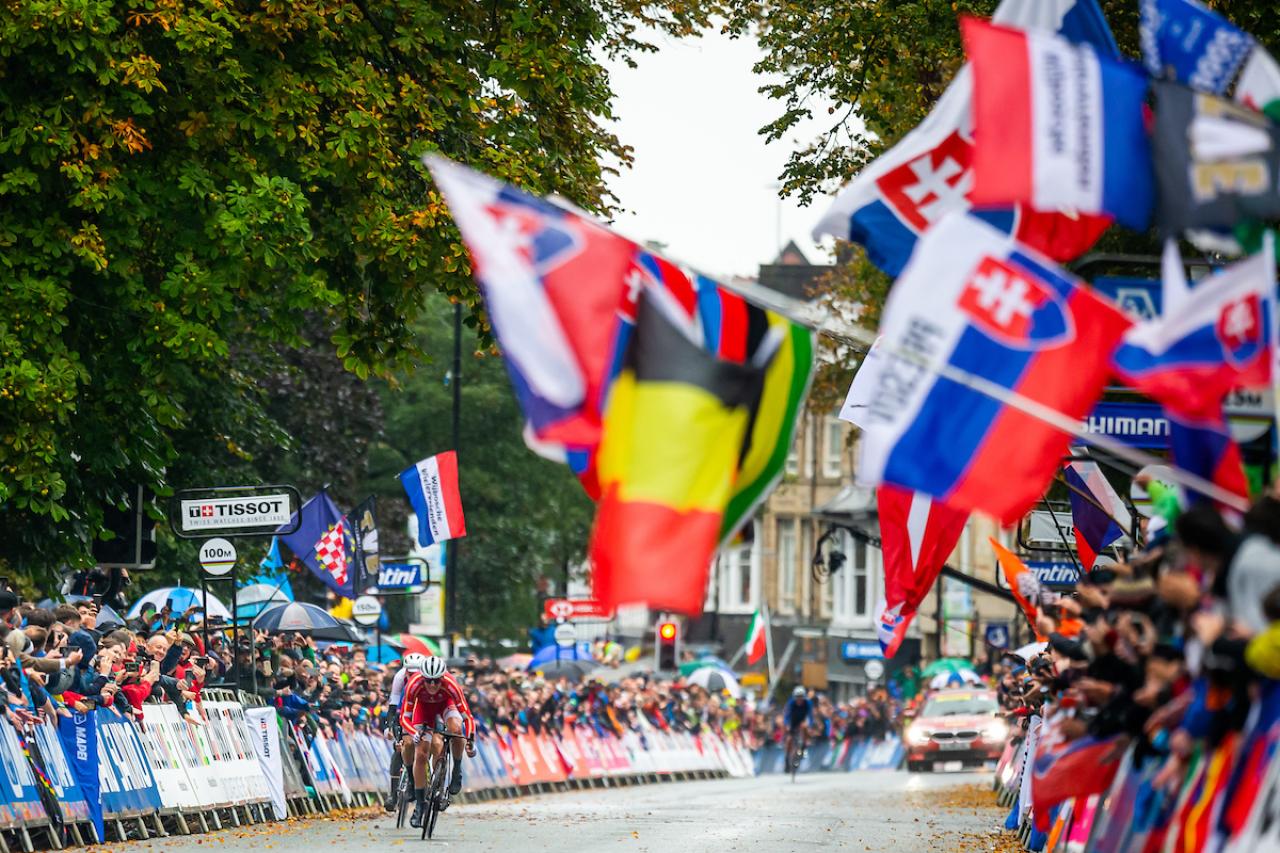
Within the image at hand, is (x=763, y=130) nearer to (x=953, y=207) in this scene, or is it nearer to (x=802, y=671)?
(x=953, y=207)

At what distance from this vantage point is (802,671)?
313ft

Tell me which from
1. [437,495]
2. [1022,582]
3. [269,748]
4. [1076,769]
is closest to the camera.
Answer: [1076,769]

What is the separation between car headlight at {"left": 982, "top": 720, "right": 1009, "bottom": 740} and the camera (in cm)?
5031

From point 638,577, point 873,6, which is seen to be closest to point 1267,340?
point 638,577

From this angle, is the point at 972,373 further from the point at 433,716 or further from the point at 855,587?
A: the point at 855,587

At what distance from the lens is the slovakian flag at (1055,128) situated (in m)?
10.2

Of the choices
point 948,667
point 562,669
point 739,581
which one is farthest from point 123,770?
point 739,581

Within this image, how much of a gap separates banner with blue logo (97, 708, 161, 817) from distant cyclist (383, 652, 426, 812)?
293 cm

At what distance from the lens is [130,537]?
86.3 ft

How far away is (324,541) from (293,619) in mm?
4441

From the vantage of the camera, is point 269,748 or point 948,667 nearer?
point 269,748

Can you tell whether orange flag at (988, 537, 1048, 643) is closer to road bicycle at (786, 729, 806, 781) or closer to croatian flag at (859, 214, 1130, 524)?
croatian flag at (859, 214, 1130, 524)

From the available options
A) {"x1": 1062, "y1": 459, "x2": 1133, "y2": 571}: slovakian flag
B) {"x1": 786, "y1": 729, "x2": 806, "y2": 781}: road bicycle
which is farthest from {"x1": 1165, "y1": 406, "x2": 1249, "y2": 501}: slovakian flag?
{"x1": 786, "y1": 729, "x2": 806, "y2": 781}: road bicycle

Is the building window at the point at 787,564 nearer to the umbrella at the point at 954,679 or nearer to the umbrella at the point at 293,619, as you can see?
the umbrella at the point at 954,679
